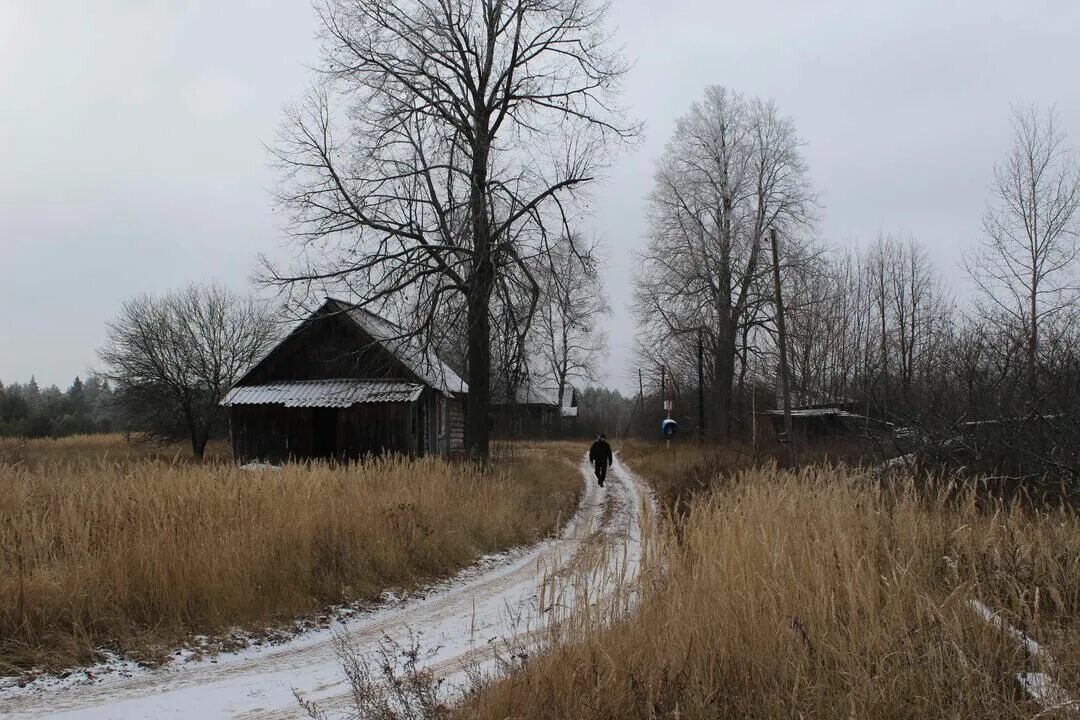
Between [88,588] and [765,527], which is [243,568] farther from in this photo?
[765,527]

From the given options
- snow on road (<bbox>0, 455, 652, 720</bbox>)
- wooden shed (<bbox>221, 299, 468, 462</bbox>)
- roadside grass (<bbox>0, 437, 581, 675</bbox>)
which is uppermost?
wooden shed (<bbox>221, 299, 468, 462</bbox>)

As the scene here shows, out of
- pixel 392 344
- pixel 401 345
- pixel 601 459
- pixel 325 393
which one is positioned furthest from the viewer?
pixel 325 393

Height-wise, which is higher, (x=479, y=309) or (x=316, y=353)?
(x=479, y=309)

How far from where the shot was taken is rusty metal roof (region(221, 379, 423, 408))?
21016 mm

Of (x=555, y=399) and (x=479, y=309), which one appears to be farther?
(x=555, y=399)

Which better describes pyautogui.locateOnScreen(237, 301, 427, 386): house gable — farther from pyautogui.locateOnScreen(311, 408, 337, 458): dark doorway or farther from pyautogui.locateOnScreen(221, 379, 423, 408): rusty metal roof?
pyautogui.locateOnScreen(311, 408, 337, 458): dark doorway

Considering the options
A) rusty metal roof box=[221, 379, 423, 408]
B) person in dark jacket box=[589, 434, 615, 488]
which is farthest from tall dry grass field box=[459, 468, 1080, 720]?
person in dark jacket box=[589, 434, 615, 488]

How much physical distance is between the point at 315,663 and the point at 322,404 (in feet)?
56.0

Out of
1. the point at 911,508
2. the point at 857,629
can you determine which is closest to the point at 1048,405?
the point at 911,508

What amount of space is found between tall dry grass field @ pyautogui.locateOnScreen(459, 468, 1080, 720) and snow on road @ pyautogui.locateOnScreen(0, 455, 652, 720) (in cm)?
47

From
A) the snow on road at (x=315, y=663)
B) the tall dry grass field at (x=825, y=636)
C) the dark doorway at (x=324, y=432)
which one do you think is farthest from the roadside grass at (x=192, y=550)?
the dark doorway at (x=324, y=432)

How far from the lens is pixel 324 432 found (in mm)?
24672

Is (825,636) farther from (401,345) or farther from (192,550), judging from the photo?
(401,345)

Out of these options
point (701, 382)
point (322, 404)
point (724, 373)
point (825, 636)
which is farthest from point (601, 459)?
point (825, 636)
